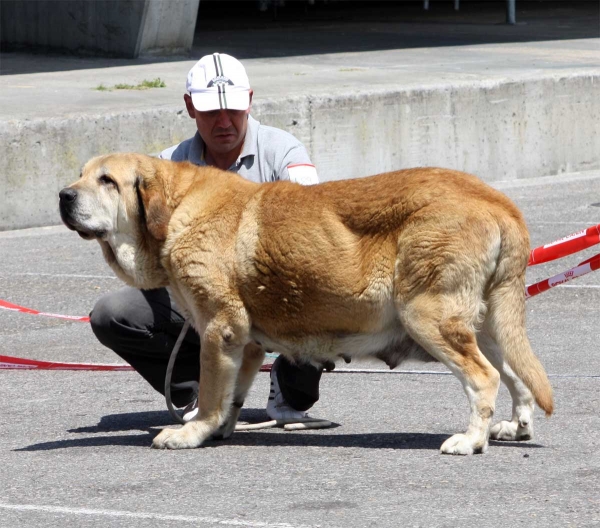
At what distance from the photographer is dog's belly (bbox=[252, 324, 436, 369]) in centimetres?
550

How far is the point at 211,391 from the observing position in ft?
18.6

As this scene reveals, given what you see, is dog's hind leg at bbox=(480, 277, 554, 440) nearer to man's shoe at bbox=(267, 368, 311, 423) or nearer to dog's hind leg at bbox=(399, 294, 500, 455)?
dog's hind leg at bbox=(399, 294, 500, 455)

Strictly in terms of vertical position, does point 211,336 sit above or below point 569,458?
above

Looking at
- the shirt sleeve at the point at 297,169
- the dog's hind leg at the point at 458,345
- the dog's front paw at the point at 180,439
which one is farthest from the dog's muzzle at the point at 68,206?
the dog's hind leg at the point at 458,345

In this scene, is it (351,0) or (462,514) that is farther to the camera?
(351,0)

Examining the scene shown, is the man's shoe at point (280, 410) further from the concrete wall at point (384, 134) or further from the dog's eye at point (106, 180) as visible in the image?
the concrete wall at point (384, 134)

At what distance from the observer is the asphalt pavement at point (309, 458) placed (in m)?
4.66

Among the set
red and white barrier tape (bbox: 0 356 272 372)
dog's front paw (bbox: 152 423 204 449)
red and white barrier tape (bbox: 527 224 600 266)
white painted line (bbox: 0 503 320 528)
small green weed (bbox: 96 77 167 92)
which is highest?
small green weed (bbox: 96 77 167 92)

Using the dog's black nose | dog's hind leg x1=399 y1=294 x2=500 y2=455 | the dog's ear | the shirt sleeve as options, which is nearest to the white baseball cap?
the shirt sleeve

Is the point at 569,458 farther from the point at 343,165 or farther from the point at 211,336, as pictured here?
the point at 343,165

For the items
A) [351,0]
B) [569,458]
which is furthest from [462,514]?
[351,0]

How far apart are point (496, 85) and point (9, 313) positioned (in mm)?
8628

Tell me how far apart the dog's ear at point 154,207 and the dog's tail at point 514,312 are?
152 cm

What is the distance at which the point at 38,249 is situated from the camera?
38.0 ft
